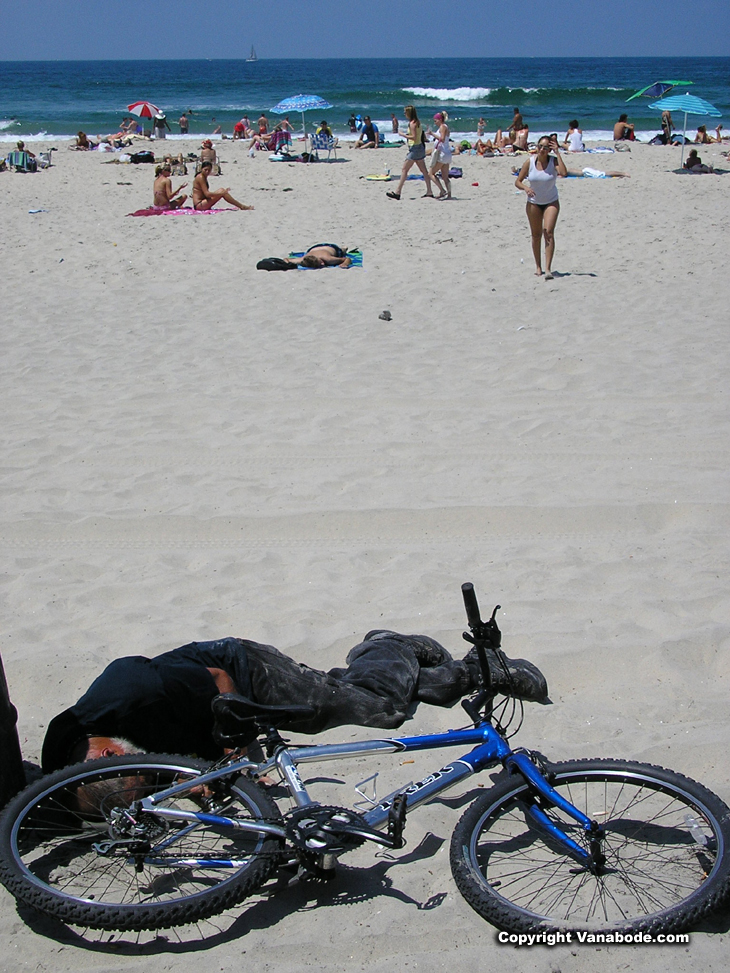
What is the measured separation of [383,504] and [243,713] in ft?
7.80

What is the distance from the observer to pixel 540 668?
3.37 meters

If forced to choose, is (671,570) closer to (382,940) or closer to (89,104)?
(382,940)

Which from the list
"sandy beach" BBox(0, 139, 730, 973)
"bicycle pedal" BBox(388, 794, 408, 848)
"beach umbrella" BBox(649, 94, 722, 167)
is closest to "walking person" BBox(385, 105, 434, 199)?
"sandy beach" BBox(0, 139, 730, 973)

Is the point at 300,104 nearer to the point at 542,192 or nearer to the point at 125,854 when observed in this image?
the point at 542,192

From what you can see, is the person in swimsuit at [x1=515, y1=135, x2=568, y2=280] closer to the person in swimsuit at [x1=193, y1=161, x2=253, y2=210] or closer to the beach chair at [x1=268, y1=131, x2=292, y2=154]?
the person in swimsuit at [x1=193, y1=161, x2=253, y2=210]

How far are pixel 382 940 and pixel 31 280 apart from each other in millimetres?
9456

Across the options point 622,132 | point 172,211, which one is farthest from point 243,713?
point 622,132

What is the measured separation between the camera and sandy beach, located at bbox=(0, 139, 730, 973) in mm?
2352

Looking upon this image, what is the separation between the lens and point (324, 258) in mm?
10266

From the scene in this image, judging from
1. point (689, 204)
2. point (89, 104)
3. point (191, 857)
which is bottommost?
point (191, 857)

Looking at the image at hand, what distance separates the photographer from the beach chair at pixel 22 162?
19.2 metres

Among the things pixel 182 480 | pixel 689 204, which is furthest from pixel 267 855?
A: pixel 689 204

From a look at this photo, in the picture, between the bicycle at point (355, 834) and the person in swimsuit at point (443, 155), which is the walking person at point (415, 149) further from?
the bicycle at point (355, 834)

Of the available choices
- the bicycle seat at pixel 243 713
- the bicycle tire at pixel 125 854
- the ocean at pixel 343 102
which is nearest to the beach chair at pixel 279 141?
the ocean at pixel 343 102
